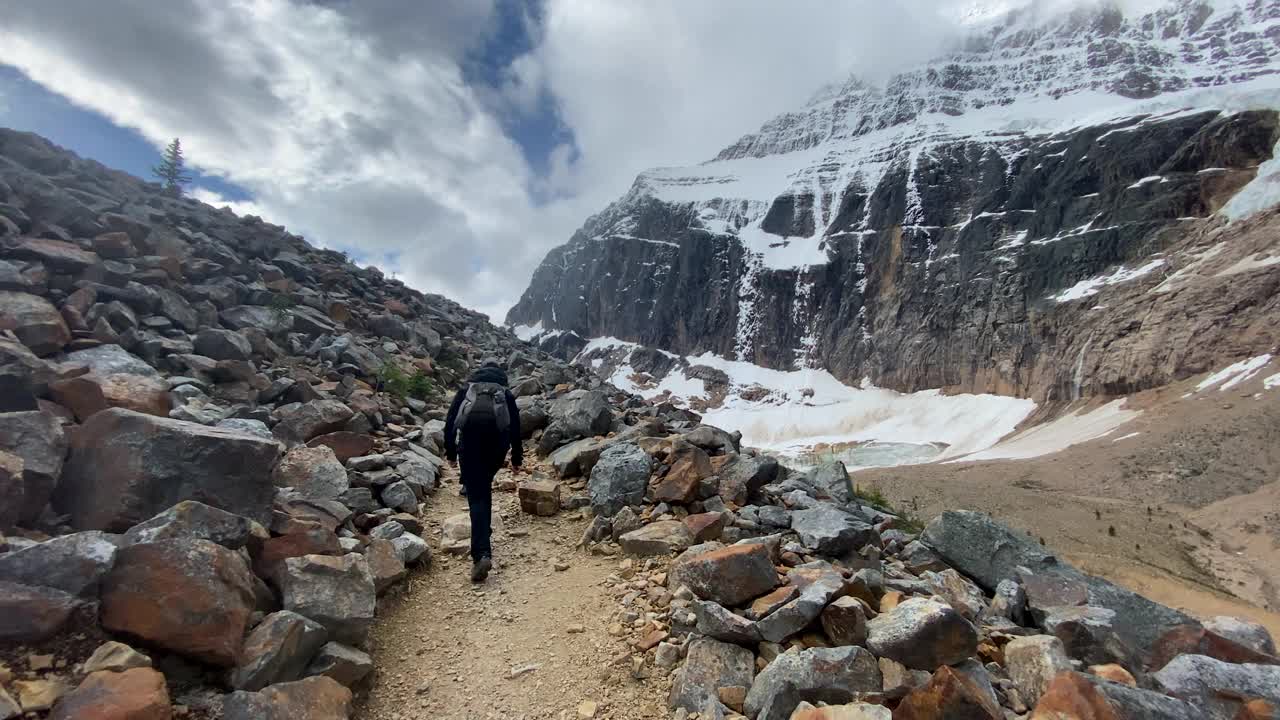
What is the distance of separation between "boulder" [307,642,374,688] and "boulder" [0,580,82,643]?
51.2 inches

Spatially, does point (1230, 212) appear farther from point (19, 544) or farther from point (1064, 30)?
point (1064, 30)

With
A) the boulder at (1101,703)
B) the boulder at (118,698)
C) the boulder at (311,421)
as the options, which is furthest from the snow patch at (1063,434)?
the boulder at (118,698)

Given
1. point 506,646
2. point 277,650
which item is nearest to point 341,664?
point 277,650

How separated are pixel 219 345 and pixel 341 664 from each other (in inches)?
291

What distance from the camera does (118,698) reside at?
264cm

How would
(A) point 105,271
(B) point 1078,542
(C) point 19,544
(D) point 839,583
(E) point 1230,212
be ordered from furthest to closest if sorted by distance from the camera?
(E) point 1230,212 → (B) point 1078,542 → (A) point 105,271 → (D) point 839,583 → (C) point 19,544

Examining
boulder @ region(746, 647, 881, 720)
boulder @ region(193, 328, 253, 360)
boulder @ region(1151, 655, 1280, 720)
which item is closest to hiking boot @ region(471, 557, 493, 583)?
boulder @ region(746, 647, 881, 720)

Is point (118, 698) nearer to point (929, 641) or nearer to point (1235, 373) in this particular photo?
point (929, 641)

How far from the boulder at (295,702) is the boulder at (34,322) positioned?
231 inches

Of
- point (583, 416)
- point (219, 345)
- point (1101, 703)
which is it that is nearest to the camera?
point (1101, 703)

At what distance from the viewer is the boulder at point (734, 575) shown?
451cm

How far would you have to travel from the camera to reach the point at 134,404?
5.54 meters

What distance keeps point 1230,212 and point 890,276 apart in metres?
53.4

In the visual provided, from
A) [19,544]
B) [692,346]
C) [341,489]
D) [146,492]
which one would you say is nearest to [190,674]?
[19,544]
